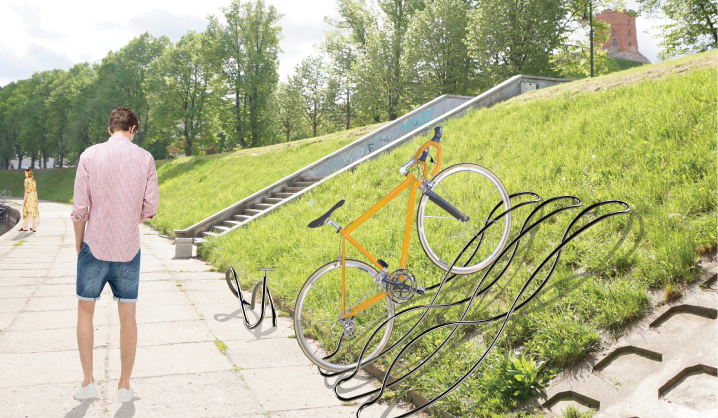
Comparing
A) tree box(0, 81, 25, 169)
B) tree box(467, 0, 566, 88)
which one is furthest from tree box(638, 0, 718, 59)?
tree box(0, 81, 25, 169)

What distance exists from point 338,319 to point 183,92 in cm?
4310

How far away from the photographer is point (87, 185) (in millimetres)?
3398

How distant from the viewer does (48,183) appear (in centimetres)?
4897

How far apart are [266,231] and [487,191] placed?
5394 mm

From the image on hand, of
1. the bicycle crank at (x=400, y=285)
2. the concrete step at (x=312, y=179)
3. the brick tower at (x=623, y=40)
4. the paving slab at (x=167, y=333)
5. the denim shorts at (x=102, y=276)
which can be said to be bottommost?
the paving slab at (x=167, y=333)

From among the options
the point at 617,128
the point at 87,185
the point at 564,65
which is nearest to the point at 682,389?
the point at 87,185

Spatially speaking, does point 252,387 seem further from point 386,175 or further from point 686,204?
point 386,175

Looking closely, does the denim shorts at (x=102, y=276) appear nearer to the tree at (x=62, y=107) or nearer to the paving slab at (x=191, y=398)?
the paving slab at (x=191, y=398)

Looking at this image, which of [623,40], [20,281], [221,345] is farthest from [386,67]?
[623,40]

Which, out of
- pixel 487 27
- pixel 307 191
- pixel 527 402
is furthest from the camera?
pixel 487 27

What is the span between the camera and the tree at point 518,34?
88.5ft

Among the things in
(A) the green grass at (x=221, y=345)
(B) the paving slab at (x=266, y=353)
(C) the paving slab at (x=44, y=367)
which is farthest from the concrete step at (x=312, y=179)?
(C) the paving slab at (x=44, y=367)

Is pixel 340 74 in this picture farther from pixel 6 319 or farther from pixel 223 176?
pixel 6 319

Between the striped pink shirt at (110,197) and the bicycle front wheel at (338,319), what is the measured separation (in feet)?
4.81
